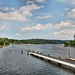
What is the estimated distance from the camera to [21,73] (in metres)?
35.6

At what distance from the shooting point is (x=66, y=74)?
114ft

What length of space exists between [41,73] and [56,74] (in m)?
4.83

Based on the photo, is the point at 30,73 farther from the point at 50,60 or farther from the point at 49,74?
the point at 50,60

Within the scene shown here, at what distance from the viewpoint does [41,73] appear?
1406 inches

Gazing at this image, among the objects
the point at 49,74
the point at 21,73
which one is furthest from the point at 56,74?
the point at 21,73

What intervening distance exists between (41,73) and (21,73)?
6514 mm

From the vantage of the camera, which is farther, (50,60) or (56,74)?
(50,60)

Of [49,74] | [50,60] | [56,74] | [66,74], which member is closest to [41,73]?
[49,74]

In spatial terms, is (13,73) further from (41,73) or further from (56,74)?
(56,74)

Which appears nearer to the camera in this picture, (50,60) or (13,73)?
(13,73)

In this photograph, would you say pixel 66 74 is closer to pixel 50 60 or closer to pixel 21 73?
pixel 21 73

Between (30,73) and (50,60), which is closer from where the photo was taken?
(30,73)

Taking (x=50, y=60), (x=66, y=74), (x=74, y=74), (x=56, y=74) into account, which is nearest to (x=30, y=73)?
(x=56, y=74)

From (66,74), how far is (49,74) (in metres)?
5.39
